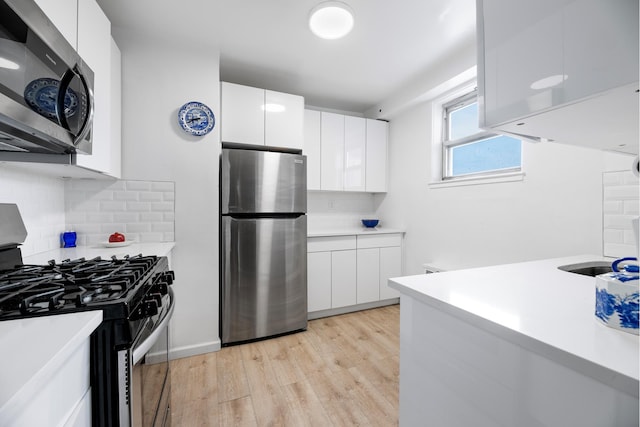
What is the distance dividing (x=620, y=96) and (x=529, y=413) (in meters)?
0.73

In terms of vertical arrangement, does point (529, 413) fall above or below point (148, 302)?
below

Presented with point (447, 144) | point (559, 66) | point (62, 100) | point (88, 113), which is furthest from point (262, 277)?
point (447, 144)

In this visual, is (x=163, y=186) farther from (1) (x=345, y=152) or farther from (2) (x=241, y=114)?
(1) (x=345, y=152)

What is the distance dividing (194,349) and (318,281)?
1241 millimetres

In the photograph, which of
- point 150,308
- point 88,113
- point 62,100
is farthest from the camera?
point 88,113

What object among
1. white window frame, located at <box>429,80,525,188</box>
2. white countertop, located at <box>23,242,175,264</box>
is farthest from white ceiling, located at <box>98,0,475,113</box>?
white countertop, located at <box>23,242,175,264</box>

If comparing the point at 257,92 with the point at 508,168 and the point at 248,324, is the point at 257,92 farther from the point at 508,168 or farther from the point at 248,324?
the point at 508,168

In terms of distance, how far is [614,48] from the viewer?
525 millimetres

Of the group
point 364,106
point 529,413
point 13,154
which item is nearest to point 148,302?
point 13,154

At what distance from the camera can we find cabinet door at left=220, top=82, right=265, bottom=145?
2369mm

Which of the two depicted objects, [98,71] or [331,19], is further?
[331,19]

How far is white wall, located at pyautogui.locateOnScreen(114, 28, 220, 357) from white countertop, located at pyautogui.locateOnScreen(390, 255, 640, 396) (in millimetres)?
1698

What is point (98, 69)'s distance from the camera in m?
1.51

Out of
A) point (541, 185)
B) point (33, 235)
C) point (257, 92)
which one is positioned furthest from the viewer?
point (257, 92)
